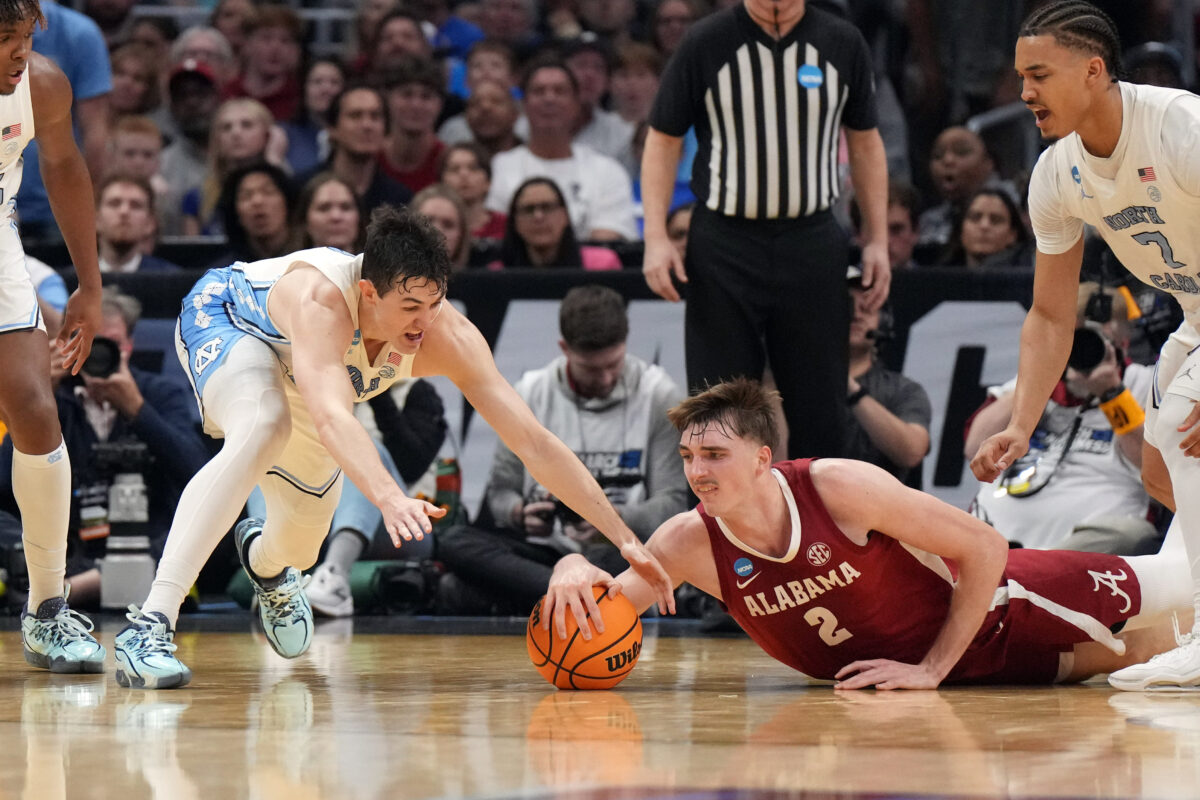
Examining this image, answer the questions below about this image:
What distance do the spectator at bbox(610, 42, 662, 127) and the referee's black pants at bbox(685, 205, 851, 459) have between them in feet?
11.9

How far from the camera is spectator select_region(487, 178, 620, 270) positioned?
23.9ft

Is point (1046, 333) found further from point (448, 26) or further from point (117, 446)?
point (448, 26)

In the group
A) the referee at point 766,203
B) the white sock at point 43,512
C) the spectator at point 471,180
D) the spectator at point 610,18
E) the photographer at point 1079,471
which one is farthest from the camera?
the spectator at point 610,18

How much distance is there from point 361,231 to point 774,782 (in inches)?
205

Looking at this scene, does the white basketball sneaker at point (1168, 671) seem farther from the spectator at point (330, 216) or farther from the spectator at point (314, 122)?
the spectator at point (314, 122)

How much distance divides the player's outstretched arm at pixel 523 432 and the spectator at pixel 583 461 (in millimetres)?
2155

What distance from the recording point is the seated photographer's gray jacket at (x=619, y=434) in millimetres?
6500

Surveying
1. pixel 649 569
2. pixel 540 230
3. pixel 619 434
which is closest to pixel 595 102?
pixel 540 230

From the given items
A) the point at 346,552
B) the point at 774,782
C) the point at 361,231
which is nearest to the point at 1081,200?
the point at 774,782

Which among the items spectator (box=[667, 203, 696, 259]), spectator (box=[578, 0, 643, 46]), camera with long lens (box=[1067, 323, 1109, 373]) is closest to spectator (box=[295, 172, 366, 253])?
spectator (box=[667, 203, 696, 259])

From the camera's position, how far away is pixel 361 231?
7465 millimetres

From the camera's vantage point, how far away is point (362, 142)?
8336mm

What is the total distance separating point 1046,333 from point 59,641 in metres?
2.92

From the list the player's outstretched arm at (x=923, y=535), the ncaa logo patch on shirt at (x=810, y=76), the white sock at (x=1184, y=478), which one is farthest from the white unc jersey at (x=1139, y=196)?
the ncaa logo patch on shirt at (x=810, y=76)
